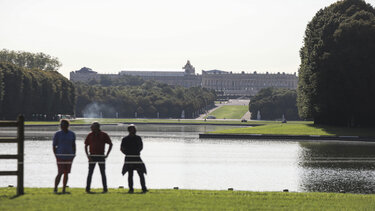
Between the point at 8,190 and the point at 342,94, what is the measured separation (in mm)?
50387

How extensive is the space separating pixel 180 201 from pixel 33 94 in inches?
3543

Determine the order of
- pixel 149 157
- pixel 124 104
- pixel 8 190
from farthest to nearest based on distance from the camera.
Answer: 1. pixel 124 104
2. pixel 149 157
3. pixel 8 190

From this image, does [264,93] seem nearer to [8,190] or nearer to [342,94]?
[342,94]

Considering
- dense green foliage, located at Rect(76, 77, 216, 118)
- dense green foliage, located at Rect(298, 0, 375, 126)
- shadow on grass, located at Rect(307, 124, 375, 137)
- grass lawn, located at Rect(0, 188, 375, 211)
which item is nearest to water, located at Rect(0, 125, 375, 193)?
grass lawn, located at Rect(0, 188, 375, 211)

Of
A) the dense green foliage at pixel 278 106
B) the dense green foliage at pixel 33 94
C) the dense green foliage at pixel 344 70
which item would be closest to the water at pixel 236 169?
the dense green foliage at pixel 344 70

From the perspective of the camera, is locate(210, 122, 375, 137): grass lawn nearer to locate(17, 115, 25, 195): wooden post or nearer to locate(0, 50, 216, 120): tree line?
locate(0, 50, 216, 120): tree line

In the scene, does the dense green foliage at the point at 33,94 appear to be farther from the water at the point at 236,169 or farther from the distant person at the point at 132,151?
the distant person at the point at 132,151

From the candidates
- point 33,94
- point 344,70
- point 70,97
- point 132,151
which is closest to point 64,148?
point 132,151

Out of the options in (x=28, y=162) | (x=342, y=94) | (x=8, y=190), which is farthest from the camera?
(x=342, y=94)

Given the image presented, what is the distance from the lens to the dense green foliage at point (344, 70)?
63.1 m

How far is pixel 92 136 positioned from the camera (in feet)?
55.9

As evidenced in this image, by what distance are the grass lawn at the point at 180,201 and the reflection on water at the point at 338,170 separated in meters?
7.05

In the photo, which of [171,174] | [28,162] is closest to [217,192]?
[171,174]

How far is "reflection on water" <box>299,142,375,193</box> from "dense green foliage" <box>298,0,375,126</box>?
18.1 metres
